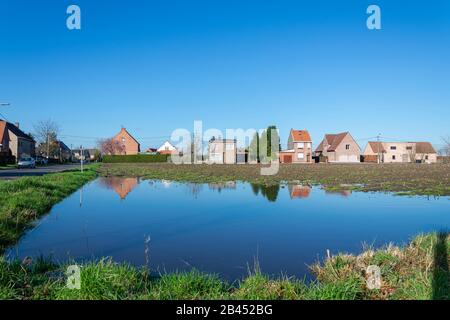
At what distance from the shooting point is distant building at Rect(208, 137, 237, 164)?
255ft

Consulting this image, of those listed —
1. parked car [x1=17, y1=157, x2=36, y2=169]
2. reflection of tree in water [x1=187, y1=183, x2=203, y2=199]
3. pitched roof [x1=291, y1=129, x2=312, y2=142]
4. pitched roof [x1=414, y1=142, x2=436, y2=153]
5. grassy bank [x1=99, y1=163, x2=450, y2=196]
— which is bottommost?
reflection of tree in water [x1=187, y1=183, x2=203, y2=199]

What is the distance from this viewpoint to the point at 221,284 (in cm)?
487

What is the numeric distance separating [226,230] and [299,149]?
218 ft

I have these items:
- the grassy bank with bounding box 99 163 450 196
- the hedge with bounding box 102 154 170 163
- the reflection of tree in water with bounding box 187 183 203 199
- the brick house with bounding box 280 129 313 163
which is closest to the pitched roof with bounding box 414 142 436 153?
the brick house with bounding box 280 129 313 163

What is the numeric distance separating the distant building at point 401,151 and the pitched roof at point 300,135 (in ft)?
63.3

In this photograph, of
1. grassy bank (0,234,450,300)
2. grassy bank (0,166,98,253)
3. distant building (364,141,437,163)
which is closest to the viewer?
grassy bank (0,234,450,300)

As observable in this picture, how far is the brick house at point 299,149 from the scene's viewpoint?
2886 inches

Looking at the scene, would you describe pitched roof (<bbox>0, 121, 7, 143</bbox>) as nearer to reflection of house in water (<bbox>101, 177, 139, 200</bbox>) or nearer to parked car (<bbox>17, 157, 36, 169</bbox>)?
parked car (<bbox>17, 157, 36, 169</bbox>)

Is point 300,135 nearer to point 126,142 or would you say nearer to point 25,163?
point 126,142

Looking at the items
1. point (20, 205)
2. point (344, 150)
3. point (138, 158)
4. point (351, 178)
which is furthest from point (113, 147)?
point (20, 205)

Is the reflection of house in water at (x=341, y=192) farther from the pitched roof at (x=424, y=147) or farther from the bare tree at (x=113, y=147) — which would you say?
the pitched roof at (x=424, y=147)

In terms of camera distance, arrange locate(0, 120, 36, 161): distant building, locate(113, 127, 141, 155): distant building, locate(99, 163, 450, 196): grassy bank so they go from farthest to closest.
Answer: locate(113, 127, 141, 155): distant building, locate(0, 120, 36, 161): distant building, locate(99, 163, 450, 196): grassy bank

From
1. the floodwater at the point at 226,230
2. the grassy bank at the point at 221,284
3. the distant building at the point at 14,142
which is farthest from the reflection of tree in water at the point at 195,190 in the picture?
the distant building at the point at 14,142
